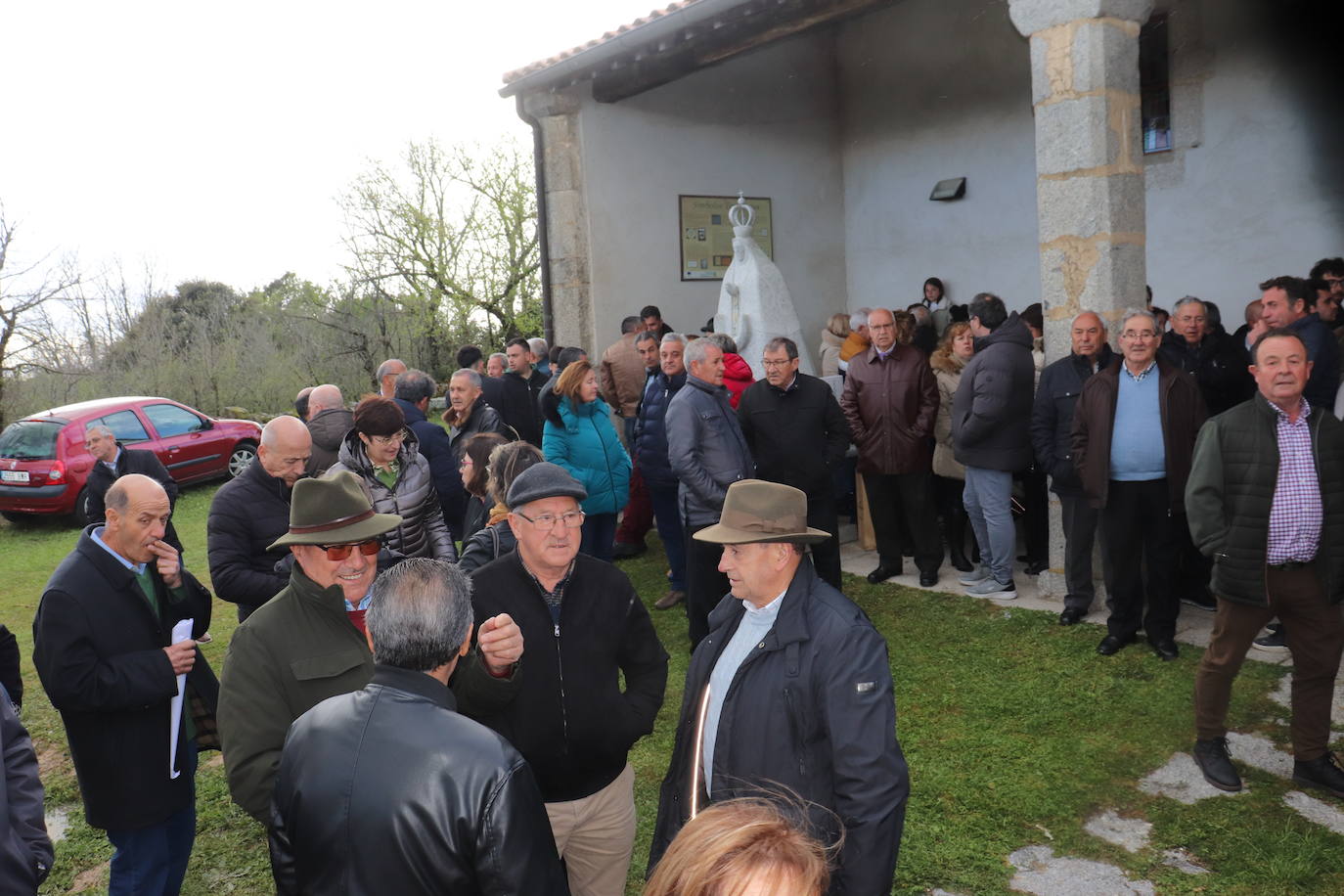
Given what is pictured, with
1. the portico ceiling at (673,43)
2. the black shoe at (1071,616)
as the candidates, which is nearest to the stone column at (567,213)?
the portico ceiling at (673,43)

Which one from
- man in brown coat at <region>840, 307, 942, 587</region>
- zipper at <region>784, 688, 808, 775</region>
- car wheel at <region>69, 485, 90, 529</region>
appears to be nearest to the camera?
zipper at <region>784, 688, 808, 775</region>

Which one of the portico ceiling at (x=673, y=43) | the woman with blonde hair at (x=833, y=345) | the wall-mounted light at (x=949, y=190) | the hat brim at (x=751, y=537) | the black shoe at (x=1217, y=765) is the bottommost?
the black shoe at (x=1217, y=765)

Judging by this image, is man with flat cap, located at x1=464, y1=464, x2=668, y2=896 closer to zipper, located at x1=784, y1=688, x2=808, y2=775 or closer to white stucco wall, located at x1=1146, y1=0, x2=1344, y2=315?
zipper, located at x1=784, y1=688, x2=808, y2=775

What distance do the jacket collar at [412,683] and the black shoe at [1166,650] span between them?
4.66 metres

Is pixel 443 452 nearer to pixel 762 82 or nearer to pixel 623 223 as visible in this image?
pixel 623 223

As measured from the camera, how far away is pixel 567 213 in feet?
32.7

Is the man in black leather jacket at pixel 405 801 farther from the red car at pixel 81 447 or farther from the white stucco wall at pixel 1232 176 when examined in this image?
→ the red car at pixel 81 447

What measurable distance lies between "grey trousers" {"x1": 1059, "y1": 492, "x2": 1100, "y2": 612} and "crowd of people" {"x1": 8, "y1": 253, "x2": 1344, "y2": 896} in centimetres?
2

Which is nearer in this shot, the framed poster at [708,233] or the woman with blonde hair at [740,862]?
the woman with blonde hair at [740,862]

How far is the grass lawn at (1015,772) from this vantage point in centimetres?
377

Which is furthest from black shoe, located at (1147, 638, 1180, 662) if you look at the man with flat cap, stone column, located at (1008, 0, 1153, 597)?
the man with flat cap

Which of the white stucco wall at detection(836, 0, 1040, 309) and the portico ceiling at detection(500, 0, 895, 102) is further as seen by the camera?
the white stucco wall at detection(836, 0, 1040, 309)

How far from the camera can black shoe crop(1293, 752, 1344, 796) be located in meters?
4.11

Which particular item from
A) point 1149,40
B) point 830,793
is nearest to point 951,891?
point 830,793
